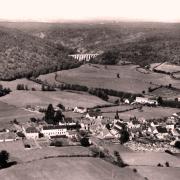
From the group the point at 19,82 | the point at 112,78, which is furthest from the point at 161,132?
the point at 112,78

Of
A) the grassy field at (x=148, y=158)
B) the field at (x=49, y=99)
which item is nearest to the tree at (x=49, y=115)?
the field at (x=49, y=99)

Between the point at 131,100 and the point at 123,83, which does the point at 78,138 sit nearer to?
the point at 131,100

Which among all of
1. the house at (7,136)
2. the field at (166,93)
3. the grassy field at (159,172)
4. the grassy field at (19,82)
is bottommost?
the grassy field at (19,82)

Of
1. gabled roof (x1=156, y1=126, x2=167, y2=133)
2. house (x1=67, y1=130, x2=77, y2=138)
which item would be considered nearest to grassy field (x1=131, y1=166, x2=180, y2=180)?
house (x1=67, y1=130, x2=77, y2=138)

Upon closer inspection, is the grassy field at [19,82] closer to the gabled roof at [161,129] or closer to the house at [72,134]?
the house at [72,134]

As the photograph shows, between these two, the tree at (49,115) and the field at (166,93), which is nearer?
the tree at (49,115)

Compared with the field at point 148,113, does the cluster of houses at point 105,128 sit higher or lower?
higher
